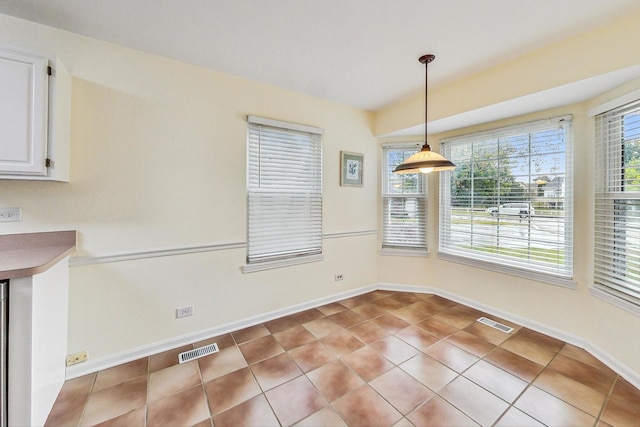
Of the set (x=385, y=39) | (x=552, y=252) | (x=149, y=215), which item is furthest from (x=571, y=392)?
(x=149, y=215)

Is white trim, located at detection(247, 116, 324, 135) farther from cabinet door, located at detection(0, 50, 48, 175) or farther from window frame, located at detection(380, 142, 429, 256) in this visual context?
cabinet door, located at detection(0, 50, 48, 175)

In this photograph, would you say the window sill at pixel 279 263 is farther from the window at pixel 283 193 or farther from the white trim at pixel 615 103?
the white trim at pixel 615 103

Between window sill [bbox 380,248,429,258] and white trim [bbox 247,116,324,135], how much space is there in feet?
6.21

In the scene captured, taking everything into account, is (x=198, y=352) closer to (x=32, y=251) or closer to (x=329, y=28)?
(x=32, y=251)

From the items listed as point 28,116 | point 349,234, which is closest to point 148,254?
point 28,116

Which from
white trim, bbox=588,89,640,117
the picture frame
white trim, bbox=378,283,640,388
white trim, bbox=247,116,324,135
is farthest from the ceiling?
white trim, bbox=378,283,640,388

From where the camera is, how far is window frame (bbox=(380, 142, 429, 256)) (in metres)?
3.58

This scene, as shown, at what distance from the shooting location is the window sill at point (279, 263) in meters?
2.70

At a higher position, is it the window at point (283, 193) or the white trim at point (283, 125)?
the white trim at point (283, 125)

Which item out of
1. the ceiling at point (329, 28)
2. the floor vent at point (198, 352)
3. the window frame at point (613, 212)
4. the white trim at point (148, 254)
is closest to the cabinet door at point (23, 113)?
the ceiling at point (329, 28)

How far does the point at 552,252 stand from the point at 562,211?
418mm

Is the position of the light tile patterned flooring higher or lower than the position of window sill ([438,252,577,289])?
lower

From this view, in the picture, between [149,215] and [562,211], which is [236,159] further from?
[562,211]

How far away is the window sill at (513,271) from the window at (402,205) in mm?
409
